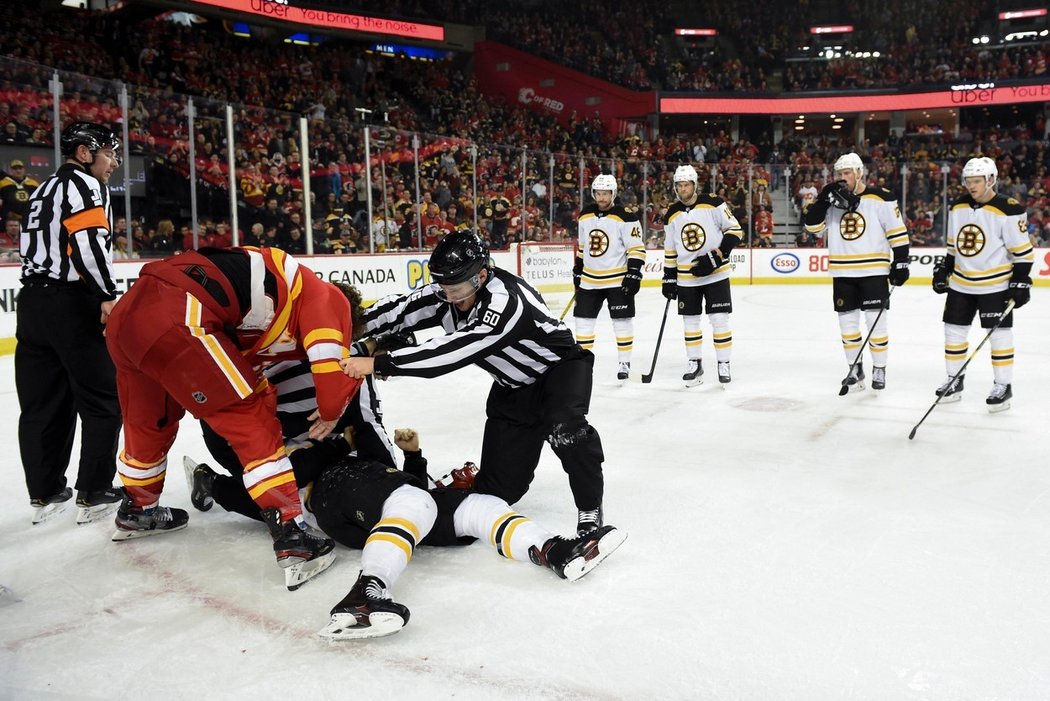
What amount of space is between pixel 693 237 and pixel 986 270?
183cm

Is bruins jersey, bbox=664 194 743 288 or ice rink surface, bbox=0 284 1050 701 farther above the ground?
bruins jersey, bbox=664 194 743 288

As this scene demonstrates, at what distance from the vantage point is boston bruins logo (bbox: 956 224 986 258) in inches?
189

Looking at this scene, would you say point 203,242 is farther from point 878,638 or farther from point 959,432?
point 878,638

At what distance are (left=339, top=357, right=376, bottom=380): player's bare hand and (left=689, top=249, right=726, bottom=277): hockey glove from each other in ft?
12.1

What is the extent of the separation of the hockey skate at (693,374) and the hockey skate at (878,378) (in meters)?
1.07

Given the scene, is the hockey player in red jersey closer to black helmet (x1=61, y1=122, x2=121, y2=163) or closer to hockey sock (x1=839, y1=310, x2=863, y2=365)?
black helmet (x1=61, y1=122, x2=121, y2=163)

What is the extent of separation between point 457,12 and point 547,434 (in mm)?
22790

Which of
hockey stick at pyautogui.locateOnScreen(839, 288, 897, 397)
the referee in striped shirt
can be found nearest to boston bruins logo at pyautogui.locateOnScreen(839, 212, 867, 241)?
hockey stick at pyautogui.locateOnScreen(839, 288, 897, 397)

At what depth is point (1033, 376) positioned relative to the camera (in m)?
5.73

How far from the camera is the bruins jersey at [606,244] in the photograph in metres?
6.00

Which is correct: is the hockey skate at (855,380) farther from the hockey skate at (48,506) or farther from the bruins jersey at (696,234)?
the hockey skate at (48,506)

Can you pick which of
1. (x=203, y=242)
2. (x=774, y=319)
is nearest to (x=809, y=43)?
(x=774, y=319)

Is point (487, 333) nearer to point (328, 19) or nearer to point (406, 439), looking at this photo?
point (406, 439)

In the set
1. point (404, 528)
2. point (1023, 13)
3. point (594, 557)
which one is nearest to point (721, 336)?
point (594, 557)
